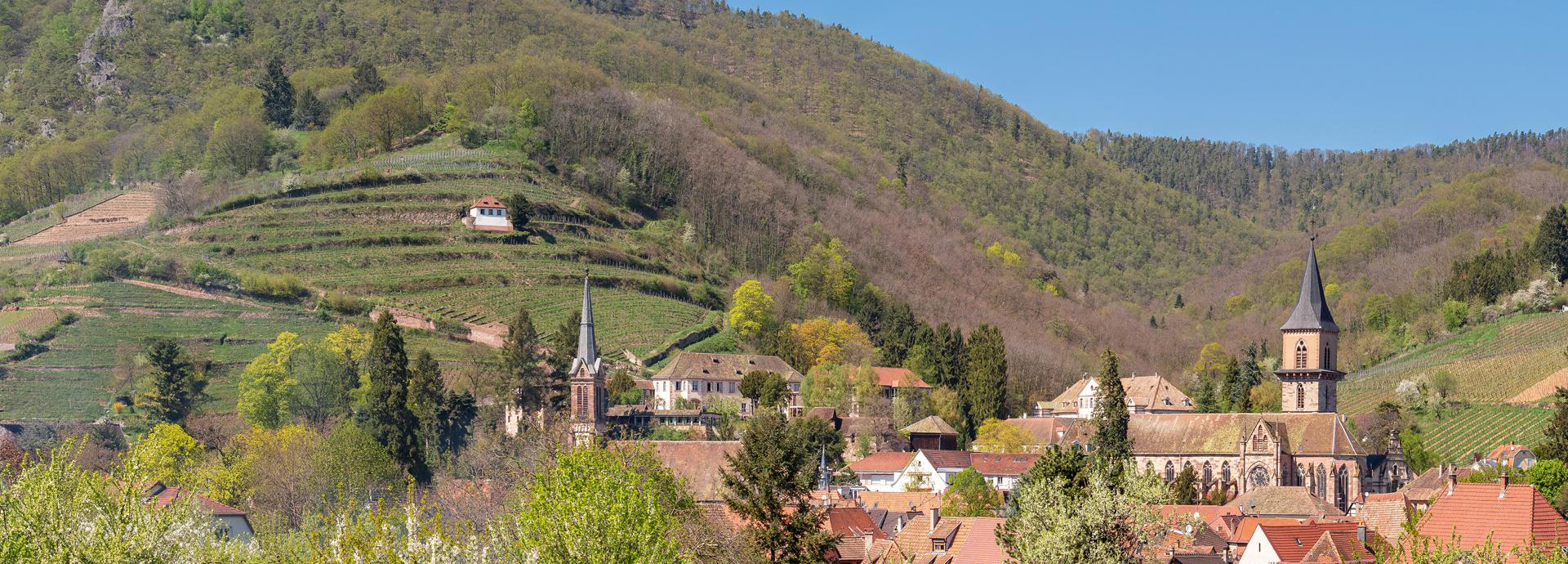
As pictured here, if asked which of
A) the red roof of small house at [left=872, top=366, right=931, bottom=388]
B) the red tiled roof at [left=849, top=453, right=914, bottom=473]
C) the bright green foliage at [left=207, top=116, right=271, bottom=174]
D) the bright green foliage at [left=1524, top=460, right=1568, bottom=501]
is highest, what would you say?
the bright green foliage at [left=207, top=116, right=271, bottom=174]

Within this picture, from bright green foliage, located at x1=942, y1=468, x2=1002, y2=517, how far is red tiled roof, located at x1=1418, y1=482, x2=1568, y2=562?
2643cm

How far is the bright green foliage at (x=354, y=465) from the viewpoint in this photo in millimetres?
76881

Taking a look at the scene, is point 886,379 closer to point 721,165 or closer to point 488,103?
point 721,165

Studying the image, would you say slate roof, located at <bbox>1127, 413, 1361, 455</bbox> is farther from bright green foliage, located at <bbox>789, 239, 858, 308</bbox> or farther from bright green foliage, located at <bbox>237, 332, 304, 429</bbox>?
bright green foliage, located at <bbox>237, 332, 304, 429</bbox>

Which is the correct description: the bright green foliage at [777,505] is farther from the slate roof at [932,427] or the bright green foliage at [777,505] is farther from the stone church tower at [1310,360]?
the stone church tower at [1310,360]

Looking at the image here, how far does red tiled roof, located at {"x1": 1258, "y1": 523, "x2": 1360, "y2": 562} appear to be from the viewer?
185 feet

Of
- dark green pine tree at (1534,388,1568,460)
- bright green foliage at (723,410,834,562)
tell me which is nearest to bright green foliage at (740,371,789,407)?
dark green pine tree at (1534,388,1568,460)

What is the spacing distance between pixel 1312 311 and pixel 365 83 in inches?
3280

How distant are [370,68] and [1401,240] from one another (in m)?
95.2

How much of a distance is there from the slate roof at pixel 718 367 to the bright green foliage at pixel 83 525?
247 ft

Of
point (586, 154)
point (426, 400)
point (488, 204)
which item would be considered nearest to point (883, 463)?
point (426, 400)

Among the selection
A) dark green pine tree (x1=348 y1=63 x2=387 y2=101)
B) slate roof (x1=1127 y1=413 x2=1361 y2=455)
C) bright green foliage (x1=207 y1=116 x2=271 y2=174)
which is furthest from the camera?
dark green pine tree (x1=348 y1=63 x2=387 y2=101)

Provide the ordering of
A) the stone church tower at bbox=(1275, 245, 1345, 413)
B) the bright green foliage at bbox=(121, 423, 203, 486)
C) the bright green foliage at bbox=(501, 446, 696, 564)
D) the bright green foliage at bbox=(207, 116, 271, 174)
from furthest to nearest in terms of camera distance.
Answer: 1. the bright green foliage at bbox=(207, 116, 271, 174)
2. the stone church tower at bbox=(1275, 245, 1345, 413)
3. the bright green foliage at bbox=(121, 423, 203, 486)
4. the bright green foliage at bbox=(501, 446, 696, 564)

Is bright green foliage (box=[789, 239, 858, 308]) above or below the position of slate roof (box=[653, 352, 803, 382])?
above
